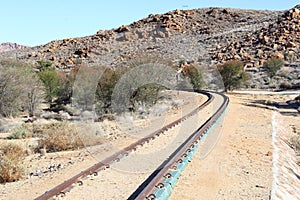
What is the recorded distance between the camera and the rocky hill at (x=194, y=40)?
8875 centimetres

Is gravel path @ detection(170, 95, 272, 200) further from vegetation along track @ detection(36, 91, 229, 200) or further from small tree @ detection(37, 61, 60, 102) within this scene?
small tree @ detection(37, 61, 60, 102)

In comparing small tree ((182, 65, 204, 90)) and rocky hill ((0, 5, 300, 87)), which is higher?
rocky hill ((0, 5, 300, 87))

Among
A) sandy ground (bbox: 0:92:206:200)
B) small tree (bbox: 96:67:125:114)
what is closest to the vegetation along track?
sandy ground (bbox: 0:92:206:200)

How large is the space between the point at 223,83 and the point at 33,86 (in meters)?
31.6

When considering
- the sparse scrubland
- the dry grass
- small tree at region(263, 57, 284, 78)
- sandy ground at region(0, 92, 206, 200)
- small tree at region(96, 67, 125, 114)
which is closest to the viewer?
sandy ground at region(0, 92, 206, 200)

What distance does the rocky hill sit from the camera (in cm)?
8875

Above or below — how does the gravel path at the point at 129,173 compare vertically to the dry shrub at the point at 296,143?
above

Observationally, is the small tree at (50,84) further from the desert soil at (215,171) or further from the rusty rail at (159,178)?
the rusty rail at (159,178)

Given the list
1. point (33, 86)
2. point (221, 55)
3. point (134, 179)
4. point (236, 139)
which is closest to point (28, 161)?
point (134, 179)

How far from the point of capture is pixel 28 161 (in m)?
13.8

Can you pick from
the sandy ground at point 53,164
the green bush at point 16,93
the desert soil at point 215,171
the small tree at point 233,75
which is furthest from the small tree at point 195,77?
the sandy ground at point 53,164

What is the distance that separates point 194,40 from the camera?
4515 inches

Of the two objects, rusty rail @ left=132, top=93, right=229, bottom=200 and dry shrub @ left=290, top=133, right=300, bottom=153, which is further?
dry shrub @ left=290, top=133, right=300, bottom=153

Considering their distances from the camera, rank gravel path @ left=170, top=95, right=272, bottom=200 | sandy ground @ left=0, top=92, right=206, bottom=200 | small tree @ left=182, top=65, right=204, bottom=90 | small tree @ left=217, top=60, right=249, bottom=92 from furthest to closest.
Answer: small tree @ left=182, top=65, right=204, bottom=90, small tree @ left=217, top=60, right=249, bottom=92, sandy ground @ left=0, top=92, right=206, bottom=200, gravel path @ left=170, top=95, right=272, bottom=200
